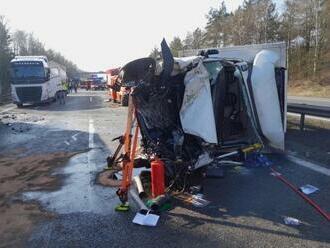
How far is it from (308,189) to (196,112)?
1.99 m

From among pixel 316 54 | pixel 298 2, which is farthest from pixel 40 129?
pixel 298 2

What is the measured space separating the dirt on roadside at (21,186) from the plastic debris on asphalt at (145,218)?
120 cm

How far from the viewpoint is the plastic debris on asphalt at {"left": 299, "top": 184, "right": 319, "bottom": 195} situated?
5812 mm

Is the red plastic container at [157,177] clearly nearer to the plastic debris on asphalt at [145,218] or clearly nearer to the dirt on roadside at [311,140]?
the plastic debris on asphalt at [145,218]

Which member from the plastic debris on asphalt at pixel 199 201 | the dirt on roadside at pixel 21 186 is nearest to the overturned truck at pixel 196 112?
the plastic debris on asphalt at pixel 199 201

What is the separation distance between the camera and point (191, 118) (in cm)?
593

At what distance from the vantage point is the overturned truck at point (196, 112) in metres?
5.95

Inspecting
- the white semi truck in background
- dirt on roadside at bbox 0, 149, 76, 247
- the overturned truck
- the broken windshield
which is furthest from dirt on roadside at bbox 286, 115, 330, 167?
the white semi truck in background

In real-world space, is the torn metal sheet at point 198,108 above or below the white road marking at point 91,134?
above

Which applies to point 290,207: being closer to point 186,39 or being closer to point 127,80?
point 127,80

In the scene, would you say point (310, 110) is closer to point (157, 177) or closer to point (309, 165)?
point (309, 165)

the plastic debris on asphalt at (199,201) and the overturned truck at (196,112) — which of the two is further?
the overturned truck at (196,112)

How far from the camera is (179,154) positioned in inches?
242

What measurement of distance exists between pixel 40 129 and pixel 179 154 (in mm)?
9871
